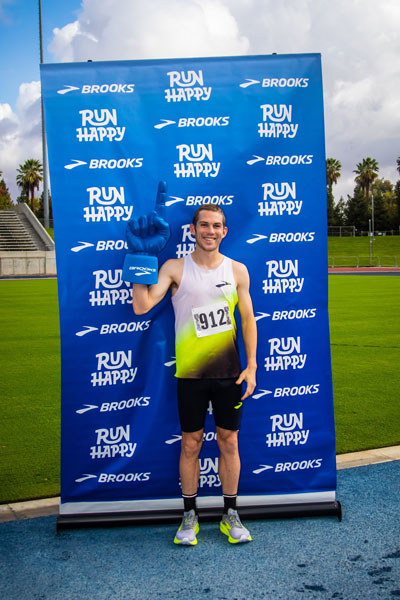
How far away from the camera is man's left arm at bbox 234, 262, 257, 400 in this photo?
365 cm

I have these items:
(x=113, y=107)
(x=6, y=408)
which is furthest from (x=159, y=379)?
(x=6, y=408)

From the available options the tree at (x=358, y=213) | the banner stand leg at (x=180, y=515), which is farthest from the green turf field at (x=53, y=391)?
the tree at (x=358, y=213)

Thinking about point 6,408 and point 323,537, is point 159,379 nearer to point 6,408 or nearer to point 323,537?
point 323,537

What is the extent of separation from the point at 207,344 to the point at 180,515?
1.16 m

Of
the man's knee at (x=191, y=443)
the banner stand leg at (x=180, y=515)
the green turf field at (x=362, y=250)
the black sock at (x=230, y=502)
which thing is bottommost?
the banner stand leg at (x=180, y=515)

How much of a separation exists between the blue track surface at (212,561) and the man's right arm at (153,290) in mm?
1428

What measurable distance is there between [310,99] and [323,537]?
9.20 feet

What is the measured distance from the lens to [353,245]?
58969 mm

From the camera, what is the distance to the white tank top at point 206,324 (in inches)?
140

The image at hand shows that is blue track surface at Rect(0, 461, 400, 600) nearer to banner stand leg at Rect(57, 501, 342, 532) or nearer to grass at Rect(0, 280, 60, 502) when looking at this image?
banner stand leg at Rect(57, 501, 342, 532)

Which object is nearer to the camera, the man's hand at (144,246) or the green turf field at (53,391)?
the man's hand at (144,246)

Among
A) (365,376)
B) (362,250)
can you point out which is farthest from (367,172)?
(365,376)

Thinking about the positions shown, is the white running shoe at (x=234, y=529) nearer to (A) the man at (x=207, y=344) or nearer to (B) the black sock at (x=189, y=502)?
(A) the man at (x=207, y=344)

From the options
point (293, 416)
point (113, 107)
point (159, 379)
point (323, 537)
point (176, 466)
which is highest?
point (113, 107)
